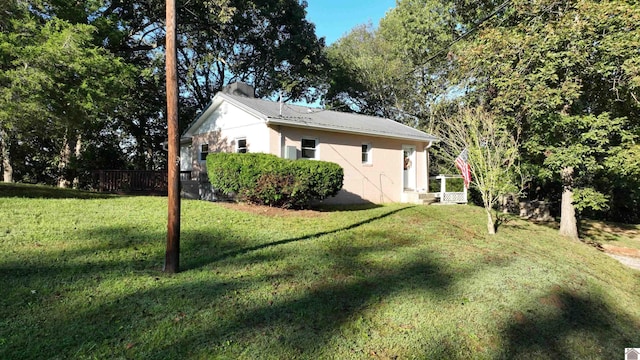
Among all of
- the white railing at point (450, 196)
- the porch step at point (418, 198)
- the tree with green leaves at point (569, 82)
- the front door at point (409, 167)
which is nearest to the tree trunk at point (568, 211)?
the tree with green leaves at point (569, 82)

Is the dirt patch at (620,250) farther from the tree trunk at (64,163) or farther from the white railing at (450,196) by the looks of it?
the tree trunk at (64,163)

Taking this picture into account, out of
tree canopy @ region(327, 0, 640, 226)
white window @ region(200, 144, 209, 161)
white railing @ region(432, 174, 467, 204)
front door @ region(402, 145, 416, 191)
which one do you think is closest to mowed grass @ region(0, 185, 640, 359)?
tree canopy @ region(327, 0, 640, 226)

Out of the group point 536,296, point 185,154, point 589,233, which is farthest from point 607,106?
point 185,154

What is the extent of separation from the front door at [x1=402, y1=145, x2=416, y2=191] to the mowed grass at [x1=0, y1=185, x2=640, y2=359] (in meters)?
8.59

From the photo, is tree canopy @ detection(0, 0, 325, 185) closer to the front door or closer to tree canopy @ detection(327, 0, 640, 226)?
the front door

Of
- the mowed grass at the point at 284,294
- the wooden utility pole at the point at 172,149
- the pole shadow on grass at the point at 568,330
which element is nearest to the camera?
the mowed grass at the point at 284,294

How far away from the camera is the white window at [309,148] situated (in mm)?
13413

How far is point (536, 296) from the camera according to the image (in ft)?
18.6

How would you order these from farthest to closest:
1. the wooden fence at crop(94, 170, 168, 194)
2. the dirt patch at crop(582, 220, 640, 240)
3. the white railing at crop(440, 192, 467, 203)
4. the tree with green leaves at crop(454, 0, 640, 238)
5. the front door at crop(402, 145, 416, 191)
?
the front door at crop(402, 145, 416, 191) < the wooden fence at crop(94, 170, 168, 194) < the white railing at crop(440, 192, 467, 203) < the dirt patch at crop(582, 220, 640, 240) < the tree with green leaves at crop(454, 0, 640, 238)

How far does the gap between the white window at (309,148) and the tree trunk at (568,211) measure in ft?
27.7

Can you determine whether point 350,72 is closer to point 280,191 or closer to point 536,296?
point 280,191

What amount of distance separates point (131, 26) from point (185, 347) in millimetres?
20127

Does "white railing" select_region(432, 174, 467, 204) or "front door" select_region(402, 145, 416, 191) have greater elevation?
"front door" select_region(402, 145, 416, 191)

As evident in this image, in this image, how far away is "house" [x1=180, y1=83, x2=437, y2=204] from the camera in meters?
13.0
